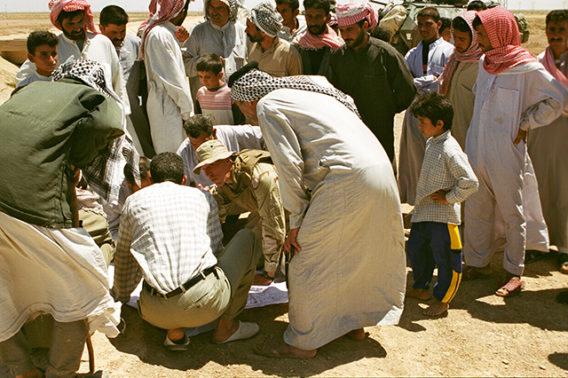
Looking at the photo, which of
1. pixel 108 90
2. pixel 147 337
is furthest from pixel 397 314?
pixel 108 90

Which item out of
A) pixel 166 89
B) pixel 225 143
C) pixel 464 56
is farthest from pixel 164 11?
pixel 464 56

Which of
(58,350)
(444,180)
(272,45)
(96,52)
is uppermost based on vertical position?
(272,45)

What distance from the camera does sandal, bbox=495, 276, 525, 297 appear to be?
404 cm

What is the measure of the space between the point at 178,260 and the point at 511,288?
8.15 feet

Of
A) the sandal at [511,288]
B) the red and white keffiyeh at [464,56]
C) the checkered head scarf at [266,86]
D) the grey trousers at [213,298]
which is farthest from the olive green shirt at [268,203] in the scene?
the red and white keffiyeh at [464,56]

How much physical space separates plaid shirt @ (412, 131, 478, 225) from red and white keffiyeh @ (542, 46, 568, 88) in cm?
105

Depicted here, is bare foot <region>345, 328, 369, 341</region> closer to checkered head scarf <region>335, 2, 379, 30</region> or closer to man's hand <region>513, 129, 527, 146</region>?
man's hand <region>513, 129, 527, 146</region>

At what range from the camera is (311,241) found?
314 cm

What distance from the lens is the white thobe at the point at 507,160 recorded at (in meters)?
3.87

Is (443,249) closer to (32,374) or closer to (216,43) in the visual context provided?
(32,374)

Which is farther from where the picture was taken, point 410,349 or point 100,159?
point 410,349

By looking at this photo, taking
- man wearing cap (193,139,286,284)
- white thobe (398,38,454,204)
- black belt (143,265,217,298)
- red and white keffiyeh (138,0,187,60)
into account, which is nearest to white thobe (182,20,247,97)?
red and white keffiyeh (138,0,187,60)

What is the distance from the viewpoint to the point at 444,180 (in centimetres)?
363

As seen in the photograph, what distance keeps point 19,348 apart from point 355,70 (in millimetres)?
3464
